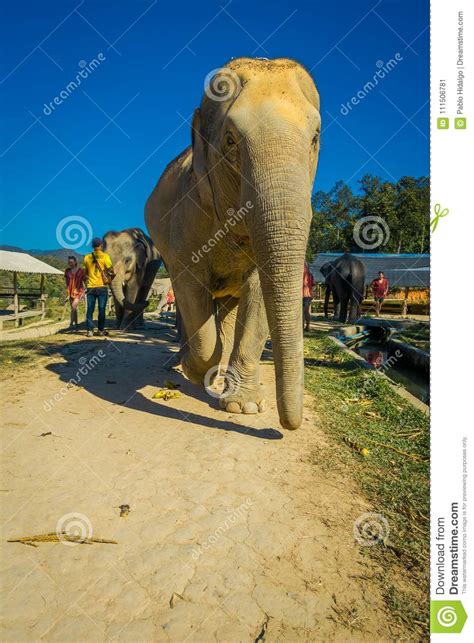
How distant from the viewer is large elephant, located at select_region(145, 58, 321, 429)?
9.77 ft

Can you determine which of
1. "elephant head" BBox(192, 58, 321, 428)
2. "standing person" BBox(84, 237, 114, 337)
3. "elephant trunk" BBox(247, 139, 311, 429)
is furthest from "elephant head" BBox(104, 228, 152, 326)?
"elephant trunk" BBox(247, 139, 311, 429)

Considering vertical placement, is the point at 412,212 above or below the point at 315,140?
above

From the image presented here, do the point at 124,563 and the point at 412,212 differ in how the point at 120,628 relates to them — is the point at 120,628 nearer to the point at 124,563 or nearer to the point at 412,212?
the point at 124,563

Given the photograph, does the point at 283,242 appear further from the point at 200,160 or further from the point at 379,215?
the point at 379,215

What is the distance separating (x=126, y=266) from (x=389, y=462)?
9291mm

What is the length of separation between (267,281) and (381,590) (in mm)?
1834

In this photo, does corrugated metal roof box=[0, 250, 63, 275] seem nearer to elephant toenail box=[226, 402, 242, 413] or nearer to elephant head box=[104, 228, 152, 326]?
elephant head box=[104, 228, 152, 326]

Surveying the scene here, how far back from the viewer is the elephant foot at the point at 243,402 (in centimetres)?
454

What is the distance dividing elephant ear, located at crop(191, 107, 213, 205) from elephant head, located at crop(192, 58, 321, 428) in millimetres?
448

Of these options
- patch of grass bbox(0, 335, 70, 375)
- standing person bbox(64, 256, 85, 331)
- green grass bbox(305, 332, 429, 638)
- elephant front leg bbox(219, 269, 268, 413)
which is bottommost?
green grass bbox(305, 332, 429, 638)

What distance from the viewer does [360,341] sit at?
46.0 feet

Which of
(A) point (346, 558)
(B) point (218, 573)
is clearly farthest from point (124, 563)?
(A) point (346, 558)

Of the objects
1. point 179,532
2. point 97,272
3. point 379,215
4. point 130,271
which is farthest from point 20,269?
point 379,215

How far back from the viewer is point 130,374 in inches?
245
